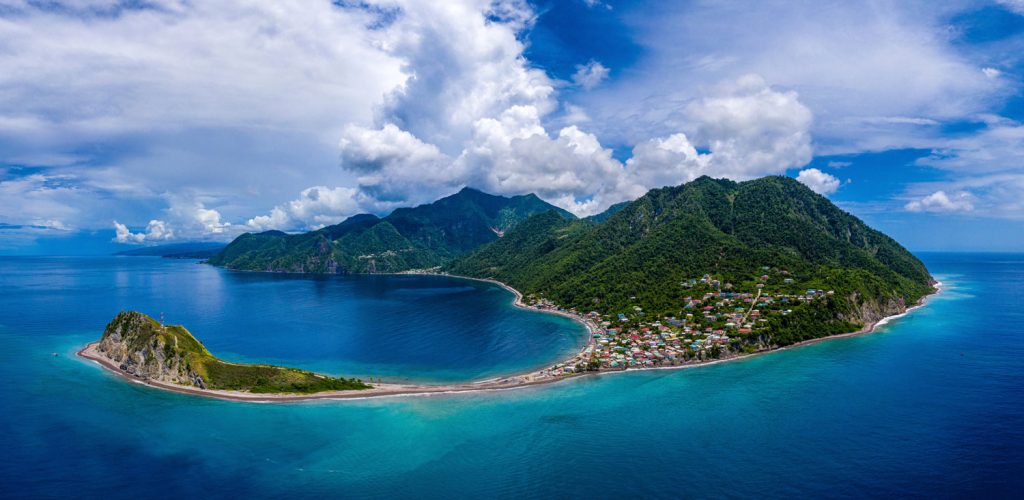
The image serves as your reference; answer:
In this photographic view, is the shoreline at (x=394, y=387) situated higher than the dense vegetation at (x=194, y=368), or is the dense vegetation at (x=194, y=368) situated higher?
the dense vegetation at (x=194, y=368)

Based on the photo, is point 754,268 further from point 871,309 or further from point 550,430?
point 550,430

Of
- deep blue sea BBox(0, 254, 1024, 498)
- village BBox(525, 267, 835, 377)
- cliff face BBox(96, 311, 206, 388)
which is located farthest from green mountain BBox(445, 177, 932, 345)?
cliff face BBox(96, 311, 206, 388)

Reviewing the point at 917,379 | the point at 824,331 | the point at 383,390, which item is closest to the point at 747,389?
the point at 917,379

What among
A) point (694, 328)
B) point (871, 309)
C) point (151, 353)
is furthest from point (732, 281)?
point (151, 353)

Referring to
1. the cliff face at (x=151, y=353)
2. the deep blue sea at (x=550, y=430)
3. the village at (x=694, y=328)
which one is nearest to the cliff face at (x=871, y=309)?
the village at (x=694, y=328)

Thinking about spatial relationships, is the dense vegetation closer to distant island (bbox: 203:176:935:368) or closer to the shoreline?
the shoreline

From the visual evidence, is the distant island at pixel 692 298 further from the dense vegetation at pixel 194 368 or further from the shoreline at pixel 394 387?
the shoreline at pixel 394 387
